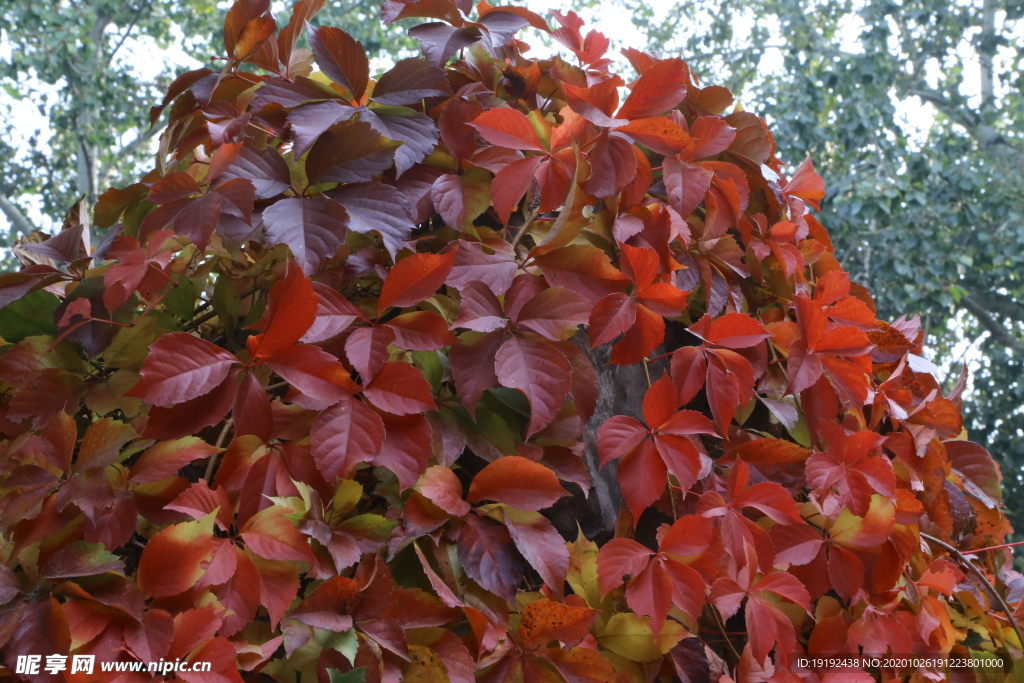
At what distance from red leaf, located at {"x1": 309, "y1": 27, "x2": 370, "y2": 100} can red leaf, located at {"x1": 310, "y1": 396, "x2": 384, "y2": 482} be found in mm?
278

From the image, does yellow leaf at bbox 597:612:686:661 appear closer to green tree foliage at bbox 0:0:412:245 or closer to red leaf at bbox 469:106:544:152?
red leaf at bbox 469:106:544:152

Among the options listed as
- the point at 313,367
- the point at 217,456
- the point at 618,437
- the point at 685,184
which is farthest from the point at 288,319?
the point at 685,184

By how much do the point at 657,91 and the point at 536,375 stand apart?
251mm

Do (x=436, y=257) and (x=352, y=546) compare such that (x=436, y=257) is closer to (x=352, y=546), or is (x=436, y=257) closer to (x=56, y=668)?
Result: (x=352, y=546)

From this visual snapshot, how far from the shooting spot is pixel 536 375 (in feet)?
1.62

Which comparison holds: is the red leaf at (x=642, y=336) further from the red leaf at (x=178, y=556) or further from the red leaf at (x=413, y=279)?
the red leaf at (x=178, y=556)

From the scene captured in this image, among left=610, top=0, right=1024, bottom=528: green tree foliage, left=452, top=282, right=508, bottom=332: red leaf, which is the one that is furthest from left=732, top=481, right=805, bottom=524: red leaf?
left=610, top=0, right=1024, bottom=528: green tree foliage

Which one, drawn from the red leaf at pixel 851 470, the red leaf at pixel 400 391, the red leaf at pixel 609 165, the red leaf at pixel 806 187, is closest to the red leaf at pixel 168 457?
the red leaf at pixel 400 391

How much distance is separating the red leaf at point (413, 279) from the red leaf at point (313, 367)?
57 millimetres

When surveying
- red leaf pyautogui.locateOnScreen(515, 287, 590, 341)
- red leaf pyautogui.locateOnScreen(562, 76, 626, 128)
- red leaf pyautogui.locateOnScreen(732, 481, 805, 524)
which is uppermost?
red leaf pyautogui.locateOnScreen(562, 76, 626, 128)

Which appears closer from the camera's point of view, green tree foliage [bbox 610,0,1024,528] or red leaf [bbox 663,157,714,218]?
red leaf [bbox 663,157,714,218]

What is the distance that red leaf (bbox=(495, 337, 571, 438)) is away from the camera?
0.48m

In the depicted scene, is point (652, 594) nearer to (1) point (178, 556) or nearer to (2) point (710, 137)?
(1) point (178, 556)

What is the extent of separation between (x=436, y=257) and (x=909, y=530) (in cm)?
46
